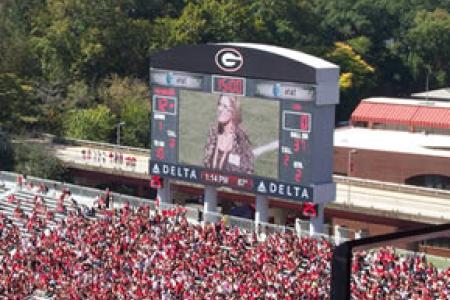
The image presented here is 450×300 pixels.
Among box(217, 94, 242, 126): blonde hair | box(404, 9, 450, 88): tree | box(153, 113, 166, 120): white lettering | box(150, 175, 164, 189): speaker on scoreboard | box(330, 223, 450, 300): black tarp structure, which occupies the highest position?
box(404, 9, 450, 88): tree


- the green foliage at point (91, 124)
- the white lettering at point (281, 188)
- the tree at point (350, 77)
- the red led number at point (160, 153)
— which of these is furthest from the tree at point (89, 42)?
the white lettering at point (281, 188)

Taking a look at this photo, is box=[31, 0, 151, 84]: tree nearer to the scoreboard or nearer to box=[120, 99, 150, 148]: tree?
box=[120, 99, 150, 148]: tree

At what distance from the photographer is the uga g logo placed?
30125 mm

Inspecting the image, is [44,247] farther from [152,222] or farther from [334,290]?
[334,290]

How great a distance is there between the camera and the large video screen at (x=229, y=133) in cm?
2959

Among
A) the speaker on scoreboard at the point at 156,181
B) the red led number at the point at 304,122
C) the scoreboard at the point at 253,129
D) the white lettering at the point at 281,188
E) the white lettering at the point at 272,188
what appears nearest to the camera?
the red led number at the point at 304,122

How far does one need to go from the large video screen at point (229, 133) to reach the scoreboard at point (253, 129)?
0.09 feet

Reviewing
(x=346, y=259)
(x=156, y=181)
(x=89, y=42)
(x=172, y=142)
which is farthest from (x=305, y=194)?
(x=89, y=42)

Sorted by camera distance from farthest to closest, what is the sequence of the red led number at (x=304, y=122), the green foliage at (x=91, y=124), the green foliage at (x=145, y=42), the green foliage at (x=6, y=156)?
the green foliage at (x=145, y=42) < the green foliage at (x=91, y=124) < the green foliage at (x=6, y=156) < the red led number at (x=304, y=122)

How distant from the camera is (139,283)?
28922mm

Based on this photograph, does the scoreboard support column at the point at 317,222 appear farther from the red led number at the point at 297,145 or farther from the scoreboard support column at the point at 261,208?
the scoreboard support column at the point at 261,208

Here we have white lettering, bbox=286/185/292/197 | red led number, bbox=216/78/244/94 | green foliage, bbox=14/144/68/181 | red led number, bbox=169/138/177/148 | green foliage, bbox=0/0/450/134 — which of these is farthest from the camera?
green foliage, bbox=0/0/450/134

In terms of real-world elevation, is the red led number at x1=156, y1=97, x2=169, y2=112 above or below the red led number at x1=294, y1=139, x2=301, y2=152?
above

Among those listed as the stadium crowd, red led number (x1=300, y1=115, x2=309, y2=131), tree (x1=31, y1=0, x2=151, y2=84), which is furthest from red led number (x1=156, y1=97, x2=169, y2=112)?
tree (x1=31, y1=0, x2=151, y2=84)
